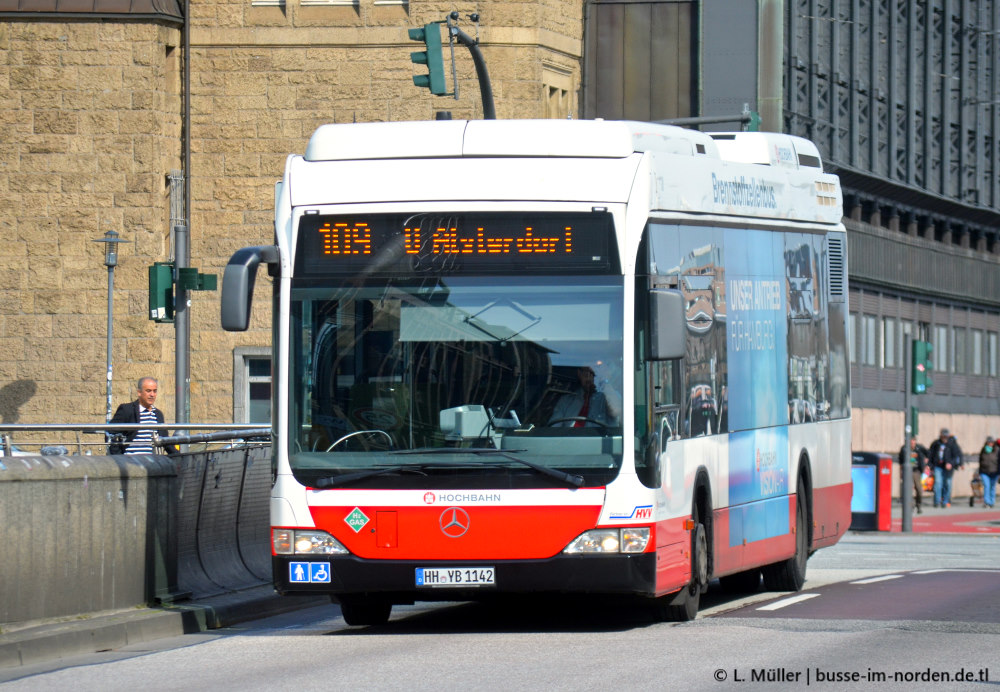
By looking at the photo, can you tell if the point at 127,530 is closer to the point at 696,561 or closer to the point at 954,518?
the point at 696,561

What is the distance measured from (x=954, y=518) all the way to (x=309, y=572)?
1086 inches

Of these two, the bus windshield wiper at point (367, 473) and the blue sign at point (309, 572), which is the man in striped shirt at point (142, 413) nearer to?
the blue sign at point (309, 572)

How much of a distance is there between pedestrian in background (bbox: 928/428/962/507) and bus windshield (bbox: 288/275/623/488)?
32203 millimetres

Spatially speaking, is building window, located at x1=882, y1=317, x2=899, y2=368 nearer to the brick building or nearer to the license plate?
the brick building

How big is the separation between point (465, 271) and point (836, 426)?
20.3 feet

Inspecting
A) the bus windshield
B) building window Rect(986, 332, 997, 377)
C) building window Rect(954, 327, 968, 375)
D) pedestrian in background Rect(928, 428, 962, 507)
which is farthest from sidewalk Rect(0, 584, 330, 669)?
building window Rect(986, 332, 997, 377)

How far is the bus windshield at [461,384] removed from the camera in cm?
1157

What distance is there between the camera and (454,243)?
11898mm

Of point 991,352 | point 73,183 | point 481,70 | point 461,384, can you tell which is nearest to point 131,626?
point 461,384

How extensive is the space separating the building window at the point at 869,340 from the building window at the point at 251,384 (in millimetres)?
17121

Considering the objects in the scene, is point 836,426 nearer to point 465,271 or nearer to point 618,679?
point 465,271

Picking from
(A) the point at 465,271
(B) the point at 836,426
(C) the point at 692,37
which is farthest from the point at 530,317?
(C) the point at 692,37

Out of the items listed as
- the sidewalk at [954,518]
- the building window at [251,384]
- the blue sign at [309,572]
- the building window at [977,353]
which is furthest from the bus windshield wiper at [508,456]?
the building window at [977,353]

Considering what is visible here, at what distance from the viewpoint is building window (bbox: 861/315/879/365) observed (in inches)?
1718
